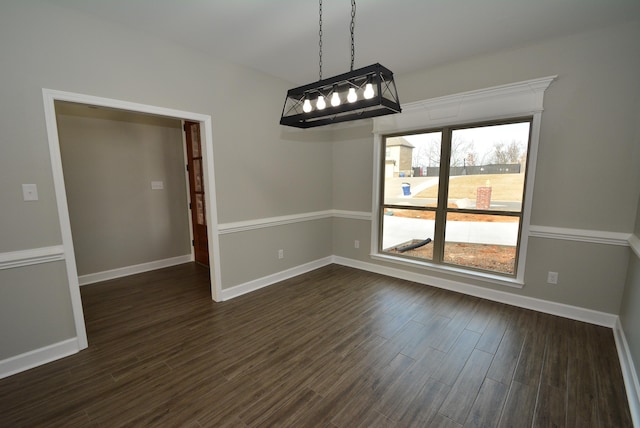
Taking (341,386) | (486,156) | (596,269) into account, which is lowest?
(341,386)

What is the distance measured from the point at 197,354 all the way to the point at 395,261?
2830mm

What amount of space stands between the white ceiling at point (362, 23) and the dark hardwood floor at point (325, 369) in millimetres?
2844

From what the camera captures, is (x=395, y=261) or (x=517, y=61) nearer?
(x=517, y=61)

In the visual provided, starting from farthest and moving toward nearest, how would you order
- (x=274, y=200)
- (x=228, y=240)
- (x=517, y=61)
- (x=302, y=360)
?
(x=274, y=200) → (x=228, y=240) → (x=517, y=61) → (x=302, y=360)

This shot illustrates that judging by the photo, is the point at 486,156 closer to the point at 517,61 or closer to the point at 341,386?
the point at 517,61

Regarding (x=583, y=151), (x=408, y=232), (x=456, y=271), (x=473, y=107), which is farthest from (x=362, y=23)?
(x=456, y=271)

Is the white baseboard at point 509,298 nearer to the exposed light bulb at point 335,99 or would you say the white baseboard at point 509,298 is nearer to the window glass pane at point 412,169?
the window glass pane at point 412,169

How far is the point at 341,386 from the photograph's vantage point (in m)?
1.95

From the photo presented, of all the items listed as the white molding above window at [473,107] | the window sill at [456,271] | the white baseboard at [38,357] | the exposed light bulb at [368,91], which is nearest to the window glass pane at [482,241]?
the window sill at [456,271]

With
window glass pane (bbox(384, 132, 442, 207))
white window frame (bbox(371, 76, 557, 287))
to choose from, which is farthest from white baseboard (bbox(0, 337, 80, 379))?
Result: window glass pane (bbox(384, 132, 442, 207))

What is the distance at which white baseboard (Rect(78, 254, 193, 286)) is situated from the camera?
12.5 feet

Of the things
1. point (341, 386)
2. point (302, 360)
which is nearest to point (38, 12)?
point (302, 360)

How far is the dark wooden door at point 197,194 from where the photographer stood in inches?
177

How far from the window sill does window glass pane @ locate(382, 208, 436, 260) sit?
14 cm
